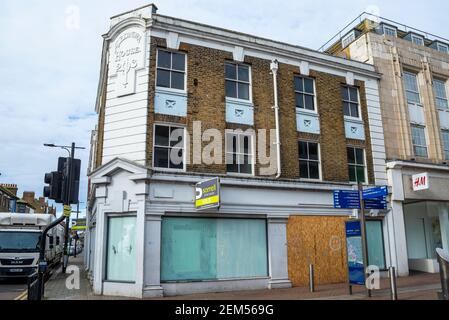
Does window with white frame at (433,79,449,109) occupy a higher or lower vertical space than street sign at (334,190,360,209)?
higher

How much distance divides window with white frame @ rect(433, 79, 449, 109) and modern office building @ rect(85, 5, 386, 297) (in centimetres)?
646

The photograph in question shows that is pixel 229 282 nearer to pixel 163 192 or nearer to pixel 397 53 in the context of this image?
pixel 163 192

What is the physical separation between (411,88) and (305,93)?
22.3ft

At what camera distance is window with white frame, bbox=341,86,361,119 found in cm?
1858

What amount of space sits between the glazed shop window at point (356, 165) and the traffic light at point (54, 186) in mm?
13243

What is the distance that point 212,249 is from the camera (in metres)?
14.2

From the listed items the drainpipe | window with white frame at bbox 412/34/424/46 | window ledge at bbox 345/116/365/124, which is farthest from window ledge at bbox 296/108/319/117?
window with white frame at bbox 412/34/424/46

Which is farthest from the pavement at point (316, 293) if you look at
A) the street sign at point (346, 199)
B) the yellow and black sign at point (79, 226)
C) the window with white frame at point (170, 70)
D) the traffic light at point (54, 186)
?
the yellow and black sign at point (79, 226)

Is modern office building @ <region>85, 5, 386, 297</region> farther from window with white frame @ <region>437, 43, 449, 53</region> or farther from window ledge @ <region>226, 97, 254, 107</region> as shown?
window with white frame @ <region>437, 43, 449, 53</region>

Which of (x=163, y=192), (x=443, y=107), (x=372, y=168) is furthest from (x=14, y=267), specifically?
(x=443, y=107)

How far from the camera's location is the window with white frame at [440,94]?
21.1 m

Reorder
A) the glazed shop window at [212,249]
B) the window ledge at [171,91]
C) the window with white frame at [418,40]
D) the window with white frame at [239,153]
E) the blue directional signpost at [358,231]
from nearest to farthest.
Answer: the blue directional signpost at [358,231] → the glazed shop window at [212,249] → the window ledge at [171,91] → the window with white frame at [239,153] → the window with white frame at [418,40]

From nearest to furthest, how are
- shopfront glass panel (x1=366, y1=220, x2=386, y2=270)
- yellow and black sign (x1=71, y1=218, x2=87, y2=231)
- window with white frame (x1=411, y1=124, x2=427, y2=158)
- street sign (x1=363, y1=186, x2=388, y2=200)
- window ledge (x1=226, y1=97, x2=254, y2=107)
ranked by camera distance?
1. street sign (x1=363, y1=186, x2=388, y2=200)
2. window ledge (x1=226, y1=97, x2=254, y2=107)
3. shopfront glass panel (x1=366, y1=220, x2=386, y2=270)
4. window with white frame (x1=411, y1=124, x2=427, y2=158)
5. yellow and black sign (x1=71, y1=218, x2=87, y2=231)

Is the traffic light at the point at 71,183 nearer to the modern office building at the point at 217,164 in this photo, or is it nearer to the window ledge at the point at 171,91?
the modern office building at the point at 217,164
